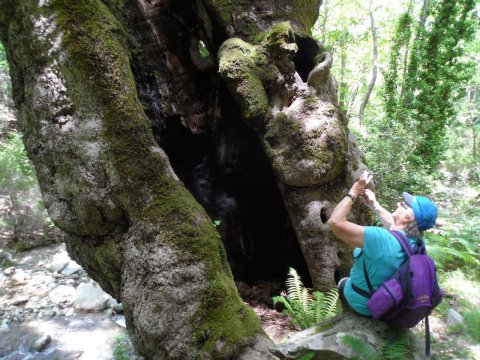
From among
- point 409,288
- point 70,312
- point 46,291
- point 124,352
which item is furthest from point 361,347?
point 46,291

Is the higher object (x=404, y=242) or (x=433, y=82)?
(x=433, y=82)

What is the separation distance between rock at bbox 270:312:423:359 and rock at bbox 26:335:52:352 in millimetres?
3890

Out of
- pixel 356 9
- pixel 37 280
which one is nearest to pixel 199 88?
pixel 37 280

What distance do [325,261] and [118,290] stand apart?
252 cm

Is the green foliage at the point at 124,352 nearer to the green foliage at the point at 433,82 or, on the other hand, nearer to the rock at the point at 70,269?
the rock at the point at 70,269

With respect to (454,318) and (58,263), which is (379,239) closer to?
(454,318)

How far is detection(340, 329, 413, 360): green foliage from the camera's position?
98.2 inches

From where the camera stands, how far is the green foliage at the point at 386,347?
8.18 ft

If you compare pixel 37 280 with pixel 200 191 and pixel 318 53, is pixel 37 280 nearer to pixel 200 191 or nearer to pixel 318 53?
pixel 200 191

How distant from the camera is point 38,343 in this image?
5016 millimetres

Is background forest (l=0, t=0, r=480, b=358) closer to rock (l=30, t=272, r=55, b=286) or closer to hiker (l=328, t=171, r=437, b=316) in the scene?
rock (l=30, t=272, r=55, b=286)

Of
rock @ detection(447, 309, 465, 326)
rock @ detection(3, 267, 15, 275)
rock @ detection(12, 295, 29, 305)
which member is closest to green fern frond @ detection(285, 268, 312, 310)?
rock @ detection(447, 309, 465, 326)

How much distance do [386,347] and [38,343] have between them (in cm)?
485

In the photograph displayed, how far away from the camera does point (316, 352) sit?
2.74 metres
